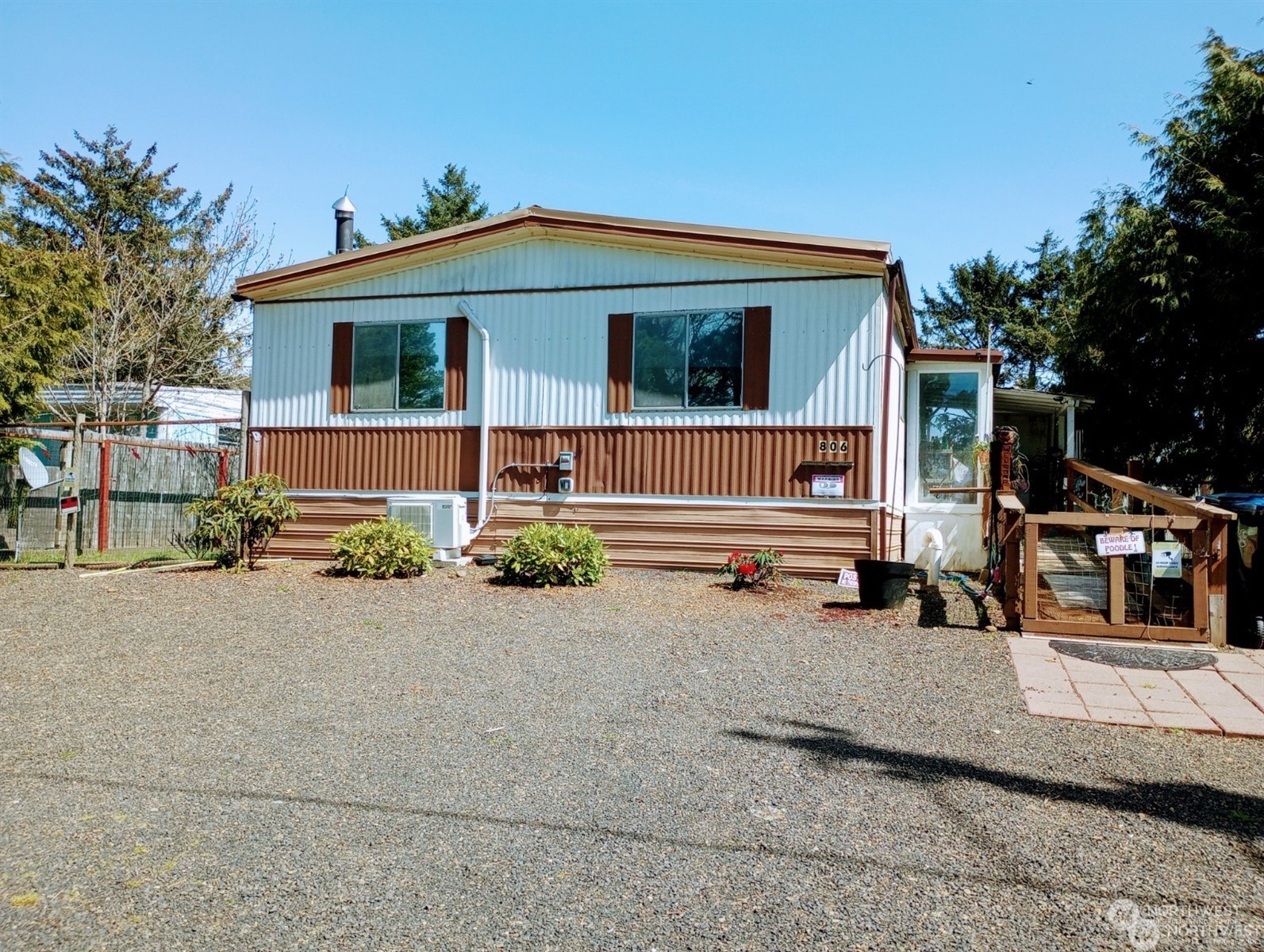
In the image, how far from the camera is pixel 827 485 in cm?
989

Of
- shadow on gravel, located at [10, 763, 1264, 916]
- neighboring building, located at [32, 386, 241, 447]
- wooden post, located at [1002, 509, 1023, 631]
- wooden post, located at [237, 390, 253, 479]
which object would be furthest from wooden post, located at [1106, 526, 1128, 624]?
neighboring building, located at [32, 386, 241, 447]

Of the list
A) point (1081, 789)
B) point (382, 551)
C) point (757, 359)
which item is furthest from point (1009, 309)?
point (1081, 789)

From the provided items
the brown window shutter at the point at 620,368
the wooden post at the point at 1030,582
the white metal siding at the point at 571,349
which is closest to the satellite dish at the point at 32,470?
the white metal siding at the point at 571,349

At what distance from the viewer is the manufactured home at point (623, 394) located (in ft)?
32.5

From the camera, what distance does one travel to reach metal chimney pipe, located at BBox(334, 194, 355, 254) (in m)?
14.1

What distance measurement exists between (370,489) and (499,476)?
173cm

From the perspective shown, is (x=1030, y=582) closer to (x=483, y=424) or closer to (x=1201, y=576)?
(x=1201, y=576)

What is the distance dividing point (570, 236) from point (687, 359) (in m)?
2.08

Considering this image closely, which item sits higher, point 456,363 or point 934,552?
point 456,363

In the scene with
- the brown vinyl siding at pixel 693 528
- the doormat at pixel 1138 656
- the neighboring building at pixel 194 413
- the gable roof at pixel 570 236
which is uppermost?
the gable roof at pixel 570 236

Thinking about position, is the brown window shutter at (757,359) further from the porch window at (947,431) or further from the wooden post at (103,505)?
the wooden post at (103,505)

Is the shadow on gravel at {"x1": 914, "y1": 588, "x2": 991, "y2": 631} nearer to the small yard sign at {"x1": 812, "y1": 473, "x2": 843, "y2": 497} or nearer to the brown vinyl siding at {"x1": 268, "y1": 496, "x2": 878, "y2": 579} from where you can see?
the brown vinyl siding at {"x1": 268, "y1": 496, "x2": 878, "y2": 579}

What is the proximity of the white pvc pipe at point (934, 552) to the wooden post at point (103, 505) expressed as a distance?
10.4 metres

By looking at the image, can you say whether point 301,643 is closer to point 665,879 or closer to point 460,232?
point 665,879
